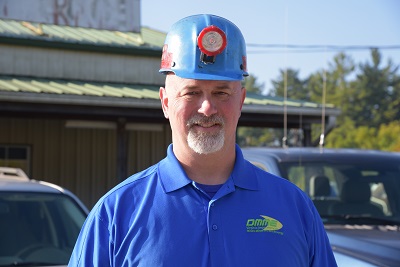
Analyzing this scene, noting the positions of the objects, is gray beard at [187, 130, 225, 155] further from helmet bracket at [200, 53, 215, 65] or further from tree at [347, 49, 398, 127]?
tree at [347, 49, 398, 127]

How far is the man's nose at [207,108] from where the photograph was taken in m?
2.41

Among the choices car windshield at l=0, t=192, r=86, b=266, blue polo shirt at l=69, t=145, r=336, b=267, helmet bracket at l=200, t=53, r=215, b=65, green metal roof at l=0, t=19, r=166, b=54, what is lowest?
car windshield at l=0, t=192, r=86, b=266

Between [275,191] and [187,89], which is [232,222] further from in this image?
[187,89]

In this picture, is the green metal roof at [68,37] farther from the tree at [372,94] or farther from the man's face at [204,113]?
the tree at [372,94]

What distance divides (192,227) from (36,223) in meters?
3.38

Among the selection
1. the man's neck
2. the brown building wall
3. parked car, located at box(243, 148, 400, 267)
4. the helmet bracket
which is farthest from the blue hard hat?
the brown building wall

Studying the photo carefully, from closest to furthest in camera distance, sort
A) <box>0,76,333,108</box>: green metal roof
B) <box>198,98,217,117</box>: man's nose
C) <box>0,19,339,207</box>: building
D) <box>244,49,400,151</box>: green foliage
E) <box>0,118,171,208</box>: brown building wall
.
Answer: <box>198,98,217,117</box>: man's nose, <box>0,76,333,108</box>: green metal roof, <box>0,19,339,207</box>: building, <box>0,118,171,208</box>: brown building wall, <box>244,49,400,151</box>: green foliage

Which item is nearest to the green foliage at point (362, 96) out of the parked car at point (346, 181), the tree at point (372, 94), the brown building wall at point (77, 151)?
the tree at point (372, 94)

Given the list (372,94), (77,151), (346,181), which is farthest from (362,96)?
(346,181)

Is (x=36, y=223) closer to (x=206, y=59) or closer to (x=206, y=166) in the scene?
(x=206, y=166)

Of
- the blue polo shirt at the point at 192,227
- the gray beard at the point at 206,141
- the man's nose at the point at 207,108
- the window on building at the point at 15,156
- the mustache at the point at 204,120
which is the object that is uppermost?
the man's nose at the point at 207,108

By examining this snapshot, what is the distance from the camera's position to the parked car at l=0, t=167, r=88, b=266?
5090 mm

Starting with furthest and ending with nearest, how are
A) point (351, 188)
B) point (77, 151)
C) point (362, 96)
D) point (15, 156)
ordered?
1. point (362, 96)
2. point (77, 151)
3. point (15, 156)
4. point (351, 188)

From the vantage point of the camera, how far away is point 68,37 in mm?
14695
